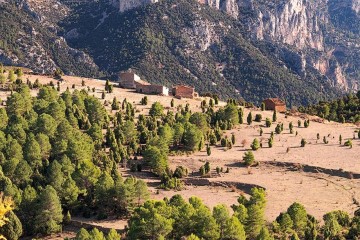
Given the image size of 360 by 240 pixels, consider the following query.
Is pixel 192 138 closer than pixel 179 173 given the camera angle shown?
No

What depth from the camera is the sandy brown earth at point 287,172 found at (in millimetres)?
66562

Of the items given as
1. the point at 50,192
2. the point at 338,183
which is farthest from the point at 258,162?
the point at 50,192

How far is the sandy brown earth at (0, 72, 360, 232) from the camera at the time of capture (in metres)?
66.6

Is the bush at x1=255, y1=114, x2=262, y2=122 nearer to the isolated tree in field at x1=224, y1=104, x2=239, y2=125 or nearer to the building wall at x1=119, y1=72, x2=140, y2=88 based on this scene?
the isolated tree in field at x1=224, y1=104, x2=239, y2=125

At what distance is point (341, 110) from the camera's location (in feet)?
379

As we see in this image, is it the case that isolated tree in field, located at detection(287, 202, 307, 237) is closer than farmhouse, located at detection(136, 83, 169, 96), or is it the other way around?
isolated tree in field, located at detection(287, 202, 307, 237)

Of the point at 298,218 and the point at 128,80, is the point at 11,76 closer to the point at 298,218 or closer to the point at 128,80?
the point at 128,80

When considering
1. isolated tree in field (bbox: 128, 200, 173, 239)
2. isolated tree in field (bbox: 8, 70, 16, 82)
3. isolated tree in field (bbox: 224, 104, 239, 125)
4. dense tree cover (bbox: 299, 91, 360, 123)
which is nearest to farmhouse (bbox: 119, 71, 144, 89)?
isolated tree in field (bbox: 8, 70, 16, 82)

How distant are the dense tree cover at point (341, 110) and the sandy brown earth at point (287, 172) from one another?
1430 cm

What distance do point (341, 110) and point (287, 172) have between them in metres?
43.4

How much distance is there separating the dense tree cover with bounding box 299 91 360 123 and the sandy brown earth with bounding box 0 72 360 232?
563 inches

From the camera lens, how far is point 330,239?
55344 millimetres

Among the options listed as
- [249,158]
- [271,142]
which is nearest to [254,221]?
[249,158]

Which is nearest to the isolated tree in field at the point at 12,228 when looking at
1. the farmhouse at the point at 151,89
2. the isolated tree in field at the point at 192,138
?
the isolated tree in field at the point at 192,138
